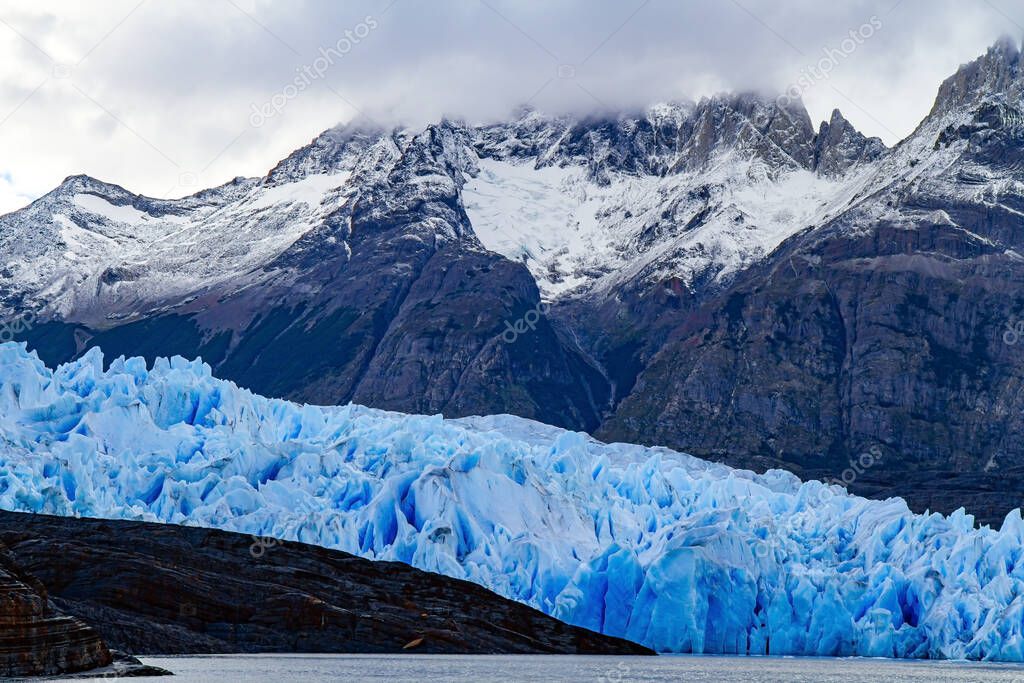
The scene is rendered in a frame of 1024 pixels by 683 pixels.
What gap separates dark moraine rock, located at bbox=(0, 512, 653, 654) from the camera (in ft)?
338

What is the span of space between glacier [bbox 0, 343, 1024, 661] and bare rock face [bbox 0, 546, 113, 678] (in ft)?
163

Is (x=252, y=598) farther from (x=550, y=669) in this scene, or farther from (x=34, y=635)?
(x=34, y=635)

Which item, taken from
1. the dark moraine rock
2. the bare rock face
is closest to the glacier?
the dark moraine rock

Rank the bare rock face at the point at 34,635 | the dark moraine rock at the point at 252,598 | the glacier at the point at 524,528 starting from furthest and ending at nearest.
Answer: the glacier at the point at 524,528 → the dark moraine rock at the point at 252,598 → the bare rock face at the point at 34,635

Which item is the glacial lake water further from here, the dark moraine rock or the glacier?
the glacier

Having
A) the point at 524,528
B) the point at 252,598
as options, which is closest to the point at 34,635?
the point at 252,598

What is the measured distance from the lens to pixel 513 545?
126125 millimetres

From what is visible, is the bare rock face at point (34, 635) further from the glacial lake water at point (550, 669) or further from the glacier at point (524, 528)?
the glacier at point (524, 528)

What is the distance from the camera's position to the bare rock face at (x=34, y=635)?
6075 cm

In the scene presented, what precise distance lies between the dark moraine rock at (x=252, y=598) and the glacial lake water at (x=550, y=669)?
3.28 metres

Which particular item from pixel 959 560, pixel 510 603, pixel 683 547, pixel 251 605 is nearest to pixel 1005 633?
pixel 959 560

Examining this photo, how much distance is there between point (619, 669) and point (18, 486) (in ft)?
150

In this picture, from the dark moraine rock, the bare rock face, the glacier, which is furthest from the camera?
the glacier

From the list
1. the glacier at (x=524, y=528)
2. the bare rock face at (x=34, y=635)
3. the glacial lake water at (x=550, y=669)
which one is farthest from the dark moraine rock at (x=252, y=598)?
the bare rock face at (x=34, y=635)
